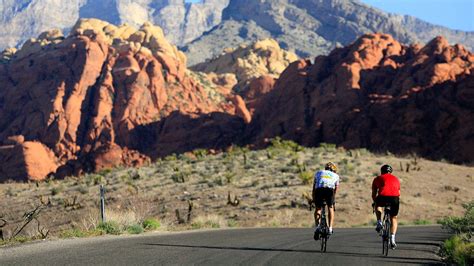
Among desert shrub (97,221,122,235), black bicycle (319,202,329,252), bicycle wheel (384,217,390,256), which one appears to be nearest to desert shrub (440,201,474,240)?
bicycle wheel (384,217,390,256)

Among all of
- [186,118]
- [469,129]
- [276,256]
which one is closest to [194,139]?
[186,118]

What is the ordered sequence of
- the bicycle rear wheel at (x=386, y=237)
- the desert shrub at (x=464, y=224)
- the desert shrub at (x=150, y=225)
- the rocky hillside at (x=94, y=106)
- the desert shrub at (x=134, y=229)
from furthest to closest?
the rocky hillside at (x=94, y=106) → the desert shrub at (x=150, y=225) → the desert shrub at (x=134, y=229) → the desert shrub at (x=464, y=224) → the bicycle rear wheel at (x=386, y=237)

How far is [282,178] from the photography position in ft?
124

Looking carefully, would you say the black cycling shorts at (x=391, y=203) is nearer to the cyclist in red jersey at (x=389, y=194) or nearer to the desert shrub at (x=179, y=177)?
the cyclist in red jersey at (x=389, y=194)

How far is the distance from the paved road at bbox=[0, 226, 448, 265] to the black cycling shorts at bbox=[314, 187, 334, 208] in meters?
1.08

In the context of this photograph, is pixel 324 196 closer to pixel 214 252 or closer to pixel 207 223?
pixel 214 252

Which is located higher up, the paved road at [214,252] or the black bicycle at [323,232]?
the black bicycle at [323,232]

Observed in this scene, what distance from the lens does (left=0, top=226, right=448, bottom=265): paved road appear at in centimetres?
1112

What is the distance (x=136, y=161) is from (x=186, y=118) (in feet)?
32.6

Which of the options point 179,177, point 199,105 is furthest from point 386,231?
point 199,105

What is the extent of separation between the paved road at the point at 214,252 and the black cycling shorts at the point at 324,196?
1079 mm

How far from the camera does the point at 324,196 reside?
45.9 ft

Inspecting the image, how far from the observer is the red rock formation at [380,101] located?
208ft

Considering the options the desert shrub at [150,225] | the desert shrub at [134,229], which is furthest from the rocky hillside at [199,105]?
the desert shrub at [134,229]
